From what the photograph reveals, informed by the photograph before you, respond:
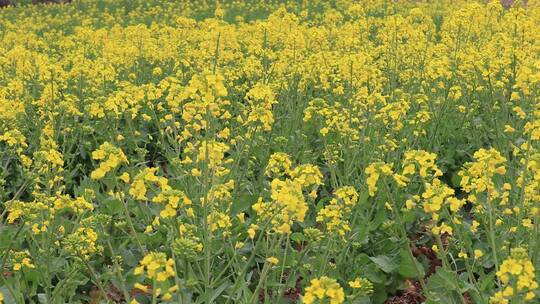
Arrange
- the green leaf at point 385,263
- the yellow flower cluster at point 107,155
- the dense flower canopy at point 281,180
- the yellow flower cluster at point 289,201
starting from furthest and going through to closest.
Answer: the green leaf at point 385,263
the dense flower canopy at point 281,180
the yellow flower cluster at point 107,155
the yellow flower cluster at point 289,201

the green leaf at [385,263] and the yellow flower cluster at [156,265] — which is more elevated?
the yellow flower cluster at [156,265]

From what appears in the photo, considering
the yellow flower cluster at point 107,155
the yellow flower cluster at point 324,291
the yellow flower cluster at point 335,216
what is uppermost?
the yellow flower cluster at point 107,155

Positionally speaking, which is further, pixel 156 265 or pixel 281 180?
pixel 281 180

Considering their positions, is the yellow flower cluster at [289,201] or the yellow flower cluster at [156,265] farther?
the yellow flower cluster at [289,201]

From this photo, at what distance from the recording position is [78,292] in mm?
3889

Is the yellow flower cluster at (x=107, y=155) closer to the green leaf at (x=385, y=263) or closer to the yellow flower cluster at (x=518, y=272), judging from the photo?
the yellow flower cluster at (x=518, y=272)

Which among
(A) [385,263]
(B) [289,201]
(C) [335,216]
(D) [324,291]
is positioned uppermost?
(B) [289,201]

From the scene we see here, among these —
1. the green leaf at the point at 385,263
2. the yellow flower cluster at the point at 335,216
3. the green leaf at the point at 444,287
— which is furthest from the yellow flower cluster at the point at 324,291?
Result: the green leaf at the point at 385,263

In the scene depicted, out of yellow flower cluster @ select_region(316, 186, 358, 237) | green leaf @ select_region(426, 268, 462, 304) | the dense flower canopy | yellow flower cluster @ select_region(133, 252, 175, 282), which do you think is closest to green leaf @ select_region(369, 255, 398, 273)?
the dense flower canopy

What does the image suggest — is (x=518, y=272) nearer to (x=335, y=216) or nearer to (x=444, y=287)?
(x=335, y=216)

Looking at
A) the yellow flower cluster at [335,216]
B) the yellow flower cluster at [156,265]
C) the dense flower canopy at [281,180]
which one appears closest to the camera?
the yellow flower cluster at [156,265]

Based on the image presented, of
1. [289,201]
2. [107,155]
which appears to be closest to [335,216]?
[289,201]

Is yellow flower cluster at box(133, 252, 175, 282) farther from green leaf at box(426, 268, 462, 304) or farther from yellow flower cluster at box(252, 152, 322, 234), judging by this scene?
green leaf at box(426, 268, 462, 304)

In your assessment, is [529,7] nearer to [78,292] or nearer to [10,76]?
[10,76]
